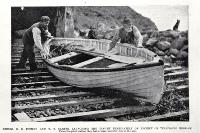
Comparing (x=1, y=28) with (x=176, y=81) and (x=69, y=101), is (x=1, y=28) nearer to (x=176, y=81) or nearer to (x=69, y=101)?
(x=69, y=101)

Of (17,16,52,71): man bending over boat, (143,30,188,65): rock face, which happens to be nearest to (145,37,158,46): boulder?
(143,30,188,65): rock face

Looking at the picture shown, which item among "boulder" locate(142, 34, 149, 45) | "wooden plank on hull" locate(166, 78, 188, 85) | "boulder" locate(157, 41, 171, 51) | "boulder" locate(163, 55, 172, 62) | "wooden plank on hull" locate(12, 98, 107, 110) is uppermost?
"boulder" locate(142, 34, 149, 45)

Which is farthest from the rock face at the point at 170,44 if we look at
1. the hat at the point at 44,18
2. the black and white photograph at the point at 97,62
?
the hat at the point at 44,18

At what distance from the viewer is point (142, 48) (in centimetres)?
98

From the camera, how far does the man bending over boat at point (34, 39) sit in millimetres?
979

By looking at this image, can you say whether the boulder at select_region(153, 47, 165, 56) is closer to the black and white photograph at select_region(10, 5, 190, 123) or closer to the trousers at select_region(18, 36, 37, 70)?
the black and white photograph at select_region(10, 5, 190, 123)

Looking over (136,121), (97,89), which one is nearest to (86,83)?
(97,89)

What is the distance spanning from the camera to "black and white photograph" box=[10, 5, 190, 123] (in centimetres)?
96

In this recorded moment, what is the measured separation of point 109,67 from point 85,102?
110 mm

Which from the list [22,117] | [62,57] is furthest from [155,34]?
[22,117]

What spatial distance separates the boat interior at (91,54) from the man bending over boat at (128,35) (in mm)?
11

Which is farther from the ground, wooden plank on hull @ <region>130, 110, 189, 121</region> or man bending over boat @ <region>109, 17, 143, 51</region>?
man bending over boat @ <region>109, 17, 143, 51</region>

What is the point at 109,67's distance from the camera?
0.94 metres

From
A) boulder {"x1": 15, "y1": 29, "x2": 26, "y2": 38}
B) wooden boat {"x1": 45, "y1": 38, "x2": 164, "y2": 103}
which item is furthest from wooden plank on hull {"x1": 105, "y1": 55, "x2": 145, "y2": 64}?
boulder {"x1": 15, "y1": 29, "x2": 26, "y2": 38}
